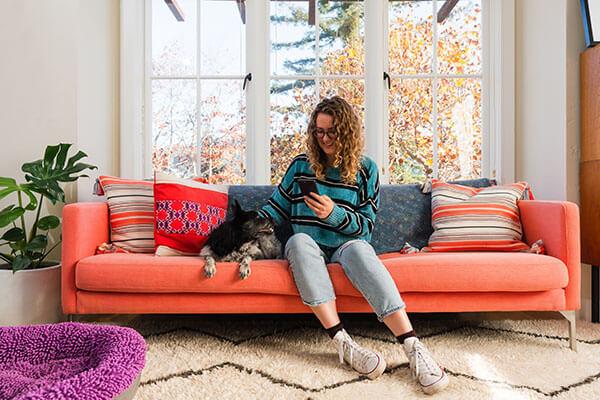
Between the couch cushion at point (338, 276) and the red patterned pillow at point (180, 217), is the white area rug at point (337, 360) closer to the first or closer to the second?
the couch cushion at point (338, 276)

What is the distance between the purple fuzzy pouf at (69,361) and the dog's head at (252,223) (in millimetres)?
695

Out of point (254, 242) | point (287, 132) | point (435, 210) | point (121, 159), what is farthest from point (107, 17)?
point (435, 210)

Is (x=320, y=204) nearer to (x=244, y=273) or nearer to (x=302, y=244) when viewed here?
(x=302, y=244)

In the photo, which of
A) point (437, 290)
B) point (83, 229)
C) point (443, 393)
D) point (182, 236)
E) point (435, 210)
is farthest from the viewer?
point (435, 210)

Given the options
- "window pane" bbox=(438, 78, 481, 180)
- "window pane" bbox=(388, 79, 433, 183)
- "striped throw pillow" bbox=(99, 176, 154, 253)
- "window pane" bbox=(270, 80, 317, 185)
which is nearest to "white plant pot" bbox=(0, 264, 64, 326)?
"striped throw pillow" bbox=(99, 176, 154, 253)

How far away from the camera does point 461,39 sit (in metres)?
3.12

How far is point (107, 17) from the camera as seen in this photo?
296cm

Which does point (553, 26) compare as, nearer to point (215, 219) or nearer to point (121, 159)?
point (215, 219)

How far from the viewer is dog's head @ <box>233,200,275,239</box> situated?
209 centimetres

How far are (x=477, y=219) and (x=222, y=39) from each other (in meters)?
1.98

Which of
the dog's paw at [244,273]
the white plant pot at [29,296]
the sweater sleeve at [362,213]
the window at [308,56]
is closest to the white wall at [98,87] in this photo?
the white plant pot at [29,296]

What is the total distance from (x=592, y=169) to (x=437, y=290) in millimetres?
1118

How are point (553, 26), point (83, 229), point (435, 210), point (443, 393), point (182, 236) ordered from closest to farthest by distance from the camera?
point (443, 393) < point (83, 229) < point (182, 236) < point (435, 210) < point (553, 26)

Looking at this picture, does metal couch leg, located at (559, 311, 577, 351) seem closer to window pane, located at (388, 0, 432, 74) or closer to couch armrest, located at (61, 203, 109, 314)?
window pane, located at (388, 0, 432, 74)
